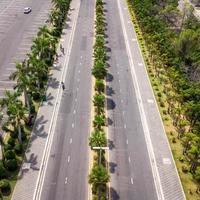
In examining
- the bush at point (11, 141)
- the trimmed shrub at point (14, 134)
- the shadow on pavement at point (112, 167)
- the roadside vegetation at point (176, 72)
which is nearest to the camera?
→ the shadow on pavement at point (112, 167)

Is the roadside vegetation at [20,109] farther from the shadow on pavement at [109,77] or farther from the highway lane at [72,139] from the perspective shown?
the shadow on pavement at [109,77]

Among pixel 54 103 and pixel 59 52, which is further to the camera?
pixel 59 52

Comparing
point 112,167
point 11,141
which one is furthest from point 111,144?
point 11,141

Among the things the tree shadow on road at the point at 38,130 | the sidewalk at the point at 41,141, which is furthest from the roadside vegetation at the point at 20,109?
the sidewalk at the point at 41,141

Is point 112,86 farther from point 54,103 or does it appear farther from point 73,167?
point 73,167

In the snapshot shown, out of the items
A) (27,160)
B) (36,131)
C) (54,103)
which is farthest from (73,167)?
(54,103)

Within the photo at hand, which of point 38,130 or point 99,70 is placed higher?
point 99,70

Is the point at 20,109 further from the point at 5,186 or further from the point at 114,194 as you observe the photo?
the point at 114,194
